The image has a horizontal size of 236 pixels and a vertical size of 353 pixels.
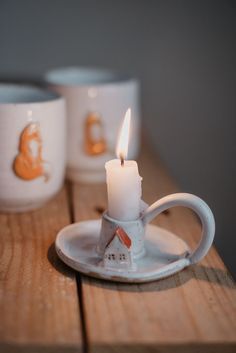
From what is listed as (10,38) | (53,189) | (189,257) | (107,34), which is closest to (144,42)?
(107,34)

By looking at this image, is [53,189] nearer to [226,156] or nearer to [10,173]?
[10,173]

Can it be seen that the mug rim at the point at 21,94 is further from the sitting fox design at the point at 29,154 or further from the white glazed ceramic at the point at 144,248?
the white glazed ceramic at the point at 144,248

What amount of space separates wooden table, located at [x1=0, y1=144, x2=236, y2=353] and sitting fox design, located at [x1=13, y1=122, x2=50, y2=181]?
0.30 feet

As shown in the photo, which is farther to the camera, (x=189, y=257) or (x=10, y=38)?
(x=10, y=38)

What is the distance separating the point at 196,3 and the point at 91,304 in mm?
809

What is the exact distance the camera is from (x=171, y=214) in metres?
0.78

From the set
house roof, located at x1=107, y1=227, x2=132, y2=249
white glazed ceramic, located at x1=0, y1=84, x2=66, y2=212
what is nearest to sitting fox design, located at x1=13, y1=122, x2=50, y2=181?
white glazed ceramic, located at x1=0, y1=84, x2=66, y2=212

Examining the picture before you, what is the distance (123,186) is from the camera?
57 cm

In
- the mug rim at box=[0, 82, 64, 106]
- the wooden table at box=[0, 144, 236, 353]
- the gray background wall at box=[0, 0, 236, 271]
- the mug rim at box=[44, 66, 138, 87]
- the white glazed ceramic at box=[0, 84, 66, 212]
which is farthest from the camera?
the gray background wall at box=[0, 0, 236, 271]

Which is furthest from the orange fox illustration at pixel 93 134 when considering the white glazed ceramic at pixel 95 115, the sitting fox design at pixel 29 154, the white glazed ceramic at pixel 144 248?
the white glazed ceramic at pixel 144 248

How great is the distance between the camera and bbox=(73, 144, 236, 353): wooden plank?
1.52 feet

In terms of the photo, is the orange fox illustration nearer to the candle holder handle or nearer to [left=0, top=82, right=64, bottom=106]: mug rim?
[left=0, top=82, right=64, bottom=106]: mug rim

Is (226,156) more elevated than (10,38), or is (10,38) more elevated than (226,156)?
(10,38)

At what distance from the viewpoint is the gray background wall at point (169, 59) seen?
1.09 metres
